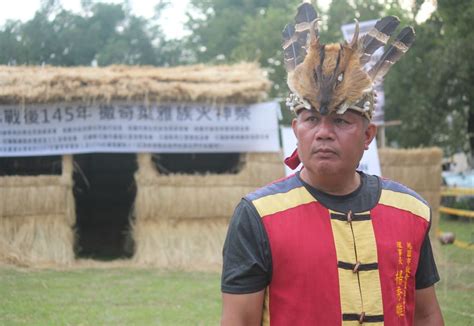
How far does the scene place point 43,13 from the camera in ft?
38.3

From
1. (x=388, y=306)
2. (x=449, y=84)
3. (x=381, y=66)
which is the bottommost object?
(x=388, y=306)

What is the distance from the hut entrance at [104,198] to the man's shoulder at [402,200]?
11.7 metres

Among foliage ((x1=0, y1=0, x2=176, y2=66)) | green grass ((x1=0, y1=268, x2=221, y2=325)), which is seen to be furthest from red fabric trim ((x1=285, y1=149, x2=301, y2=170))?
foliage ((x1=0, y1=0, x2=176, y2=66))

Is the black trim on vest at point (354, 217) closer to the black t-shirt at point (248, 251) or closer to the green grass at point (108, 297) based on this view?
the black t-shirt at point (248, 251)

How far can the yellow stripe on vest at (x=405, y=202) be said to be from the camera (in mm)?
2611

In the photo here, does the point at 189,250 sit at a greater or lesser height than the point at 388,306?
lesser

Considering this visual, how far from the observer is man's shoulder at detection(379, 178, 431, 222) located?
2.61 m

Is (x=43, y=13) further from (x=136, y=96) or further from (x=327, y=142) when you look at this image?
(x=327, y=142)

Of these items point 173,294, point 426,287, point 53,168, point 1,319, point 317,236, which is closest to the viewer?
point 317,236

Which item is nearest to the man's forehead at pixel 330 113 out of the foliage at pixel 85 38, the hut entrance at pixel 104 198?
the foliage at pixel 85 38

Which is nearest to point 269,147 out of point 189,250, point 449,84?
point 189,250

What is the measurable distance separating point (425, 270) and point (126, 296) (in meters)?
6.29

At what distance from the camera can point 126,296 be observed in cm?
856

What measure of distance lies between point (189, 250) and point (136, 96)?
7.82ft
